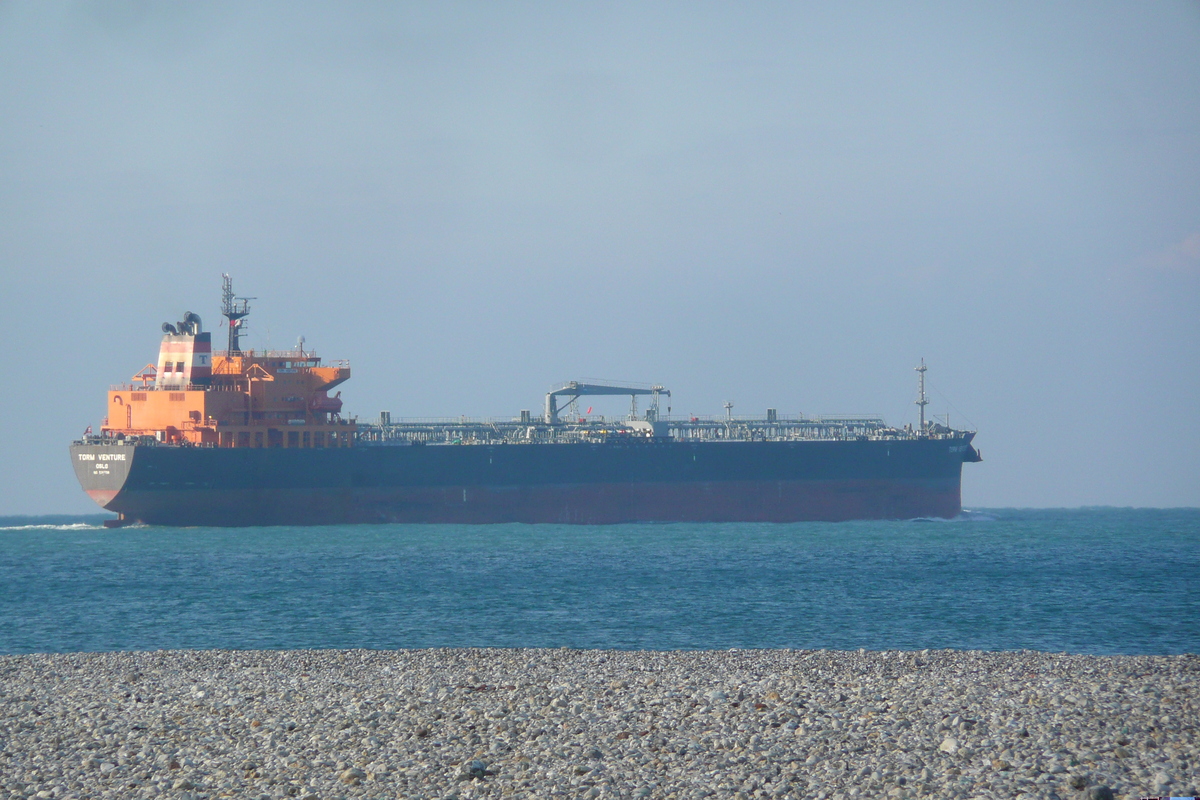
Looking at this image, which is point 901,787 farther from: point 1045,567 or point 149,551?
point 149,551

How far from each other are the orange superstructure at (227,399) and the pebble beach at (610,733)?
29.3 metres

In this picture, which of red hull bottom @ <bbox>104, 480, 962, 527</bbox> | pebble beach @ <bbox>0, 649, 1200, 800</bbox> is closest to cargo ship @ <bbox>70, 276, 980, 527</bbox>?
red hull bottom @ <bbox>104, 480, 962, 527</bbox>

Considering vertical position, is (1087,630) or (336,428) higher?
(336,428)

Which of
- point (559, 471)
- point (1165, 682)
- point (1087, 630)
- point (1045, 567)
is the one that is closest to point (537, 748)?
point (1165, 682)

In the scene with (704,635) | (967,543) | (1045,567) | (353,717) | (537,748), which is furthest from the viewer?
(967,543)

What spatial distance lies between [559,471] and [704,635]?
87.4ft

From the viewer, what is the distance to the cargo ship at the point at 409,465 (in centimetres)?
4062

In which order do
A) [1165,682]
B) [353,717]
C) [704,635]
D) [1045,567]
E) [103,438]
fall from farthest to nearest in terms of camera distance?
[103,438] → [1045,567] → [704,635] → [1165,682] → [353,717]

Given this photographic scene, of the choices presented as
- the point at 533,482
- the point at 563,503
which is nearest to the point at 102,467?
the point at 533,482

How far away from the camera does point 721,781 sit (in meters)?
8.45

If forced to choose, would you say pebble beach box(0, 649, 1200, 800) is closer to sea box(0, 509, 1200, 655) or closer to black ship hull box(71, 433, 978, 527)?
sea box(0, 509, 1200, 655)

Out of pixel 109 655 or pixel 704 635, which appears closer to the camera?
pixel 109 655

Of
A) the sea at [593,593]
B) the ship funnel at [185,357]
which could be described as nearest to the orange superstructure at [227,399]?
the ship funnel at [185,357]

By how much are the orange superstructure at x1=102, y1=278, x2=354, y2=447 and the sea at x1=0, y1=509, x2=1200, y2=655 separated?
461cm
